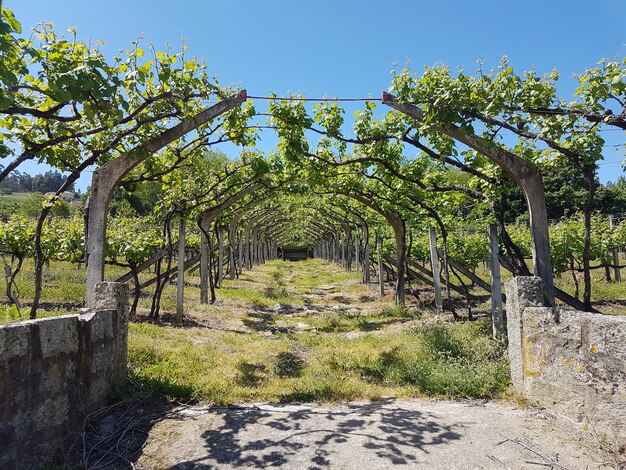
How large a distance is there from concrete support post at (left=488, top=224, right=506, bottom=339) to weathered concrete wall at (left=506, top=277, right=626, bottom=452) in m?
1.84

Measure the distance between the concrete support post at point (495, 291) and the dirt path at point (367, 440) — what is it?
7.57ft

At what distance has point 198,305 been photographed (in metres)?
12.3

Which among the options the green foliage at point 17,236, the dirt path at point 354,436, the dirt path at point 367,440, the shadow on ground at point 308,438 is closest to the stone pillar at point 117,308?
the dirt path at point 354,436

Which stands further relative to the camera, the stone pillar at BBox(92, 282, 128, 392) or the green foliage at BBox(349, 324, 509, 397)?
the green foliage at BBox(349, 324, 509, 397)

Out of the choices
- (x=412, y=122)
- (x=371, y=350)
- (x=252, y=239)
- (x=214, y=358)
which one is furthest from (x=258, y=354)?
(x=252, y=239)

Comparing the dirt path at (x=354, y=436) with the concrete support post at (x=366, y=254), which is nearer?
the dirt path at (x=354, y=436)

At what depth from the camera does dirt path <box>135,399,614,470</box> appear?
3.63m

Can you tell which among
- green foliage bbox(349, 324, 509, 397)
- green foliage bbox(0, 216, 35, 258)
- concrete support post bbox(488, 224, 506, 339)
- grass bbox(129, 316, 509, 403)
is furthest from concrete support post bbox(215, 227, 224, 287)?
concrete support post bbox(488, 224, 506, 339)

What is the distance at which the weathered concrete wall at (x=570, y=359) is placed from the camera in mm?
3566

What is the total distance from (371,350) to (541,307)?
341cm

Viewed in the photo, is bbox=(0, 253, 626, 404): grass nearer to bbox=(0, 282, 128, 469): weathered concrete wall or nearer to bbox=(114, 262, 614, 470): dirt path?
bbox=(114, 262, 614, 470): dirt path

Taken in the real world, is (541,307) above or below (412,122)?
below

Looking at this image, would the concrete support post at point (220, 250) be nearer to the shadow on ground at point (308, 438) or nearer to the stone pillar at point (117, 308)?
the stone pillar at point (117, 308)

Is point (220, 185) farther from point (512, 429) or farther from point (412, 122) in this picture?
point (512, 429)
